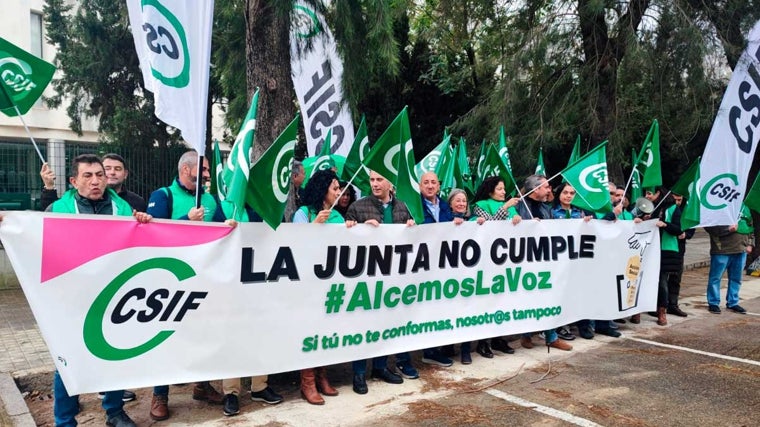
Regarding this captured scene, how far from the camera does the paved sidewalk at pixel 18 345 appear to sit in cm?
504

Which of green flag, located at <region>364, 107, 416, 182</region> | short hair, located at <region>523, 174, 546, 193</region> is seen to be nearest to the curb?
green flag, located at <region>364, 107, 416, 182</region>

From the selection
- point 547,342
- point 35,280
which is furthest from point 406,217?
point 35,280

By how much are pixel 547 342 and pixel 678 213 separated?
2.90 m

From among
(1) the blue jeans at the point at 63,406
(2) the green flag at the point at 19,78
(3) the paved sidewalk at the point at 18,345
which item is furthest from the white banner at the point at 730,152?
(3) the paved sidewalk at the point at 18,345

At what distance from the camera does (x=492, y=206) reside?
5.86 meters

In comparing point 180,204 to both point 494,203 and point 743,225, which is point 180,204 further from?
point 743,225

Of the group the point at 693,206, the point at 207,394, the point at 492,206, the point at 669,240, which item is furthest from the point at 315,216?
the point at 669,240

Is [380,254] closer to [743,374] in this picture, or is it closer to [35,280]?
[35,280]

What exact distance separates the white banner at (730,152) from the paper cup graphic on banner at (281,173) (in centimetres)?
534

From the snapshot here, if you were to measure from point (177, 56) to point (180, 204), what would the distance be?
1081mm

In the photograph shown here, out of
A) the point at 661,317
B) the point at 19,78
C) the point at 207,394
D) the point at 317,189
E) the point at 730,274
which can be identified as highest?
the point at 19,78

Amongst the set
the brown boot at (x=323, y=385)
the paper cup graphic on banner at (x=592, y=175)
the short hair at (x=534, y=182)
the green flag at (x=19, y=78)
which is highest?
the green flag at (x=19, y=78)

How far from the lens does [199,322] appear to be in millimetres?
3941

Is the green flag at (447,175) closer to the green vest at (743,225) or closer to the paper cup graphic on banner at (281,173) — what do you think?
the paper cup graphic on banner at (281,173)
